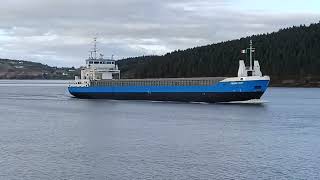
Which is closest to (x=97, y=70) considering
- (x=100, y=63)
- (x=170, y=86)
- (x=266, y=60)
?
(x=100, y=63)

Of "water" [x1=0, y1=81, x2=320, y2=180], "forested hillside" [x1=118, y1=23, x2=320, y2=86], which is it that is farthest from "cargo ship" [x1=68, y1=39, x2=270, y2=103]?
"forested hillside" [x1=118, y1=23, x2=320, y2=86]

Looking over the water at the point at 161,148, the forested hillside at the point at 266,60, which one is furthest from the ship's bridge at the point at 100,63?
the forested hillside at the point at 266,60

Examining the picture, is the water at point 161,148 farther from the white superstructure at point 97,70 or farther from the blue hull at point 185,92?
the white superstructure at point 97,70

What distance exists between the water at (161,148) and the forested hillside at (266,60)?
370 ft

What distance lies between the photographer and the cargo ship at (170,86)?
6844 cm

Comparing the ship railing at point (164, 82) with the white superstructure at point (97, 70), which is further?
the white superstructure at point (97, 70)

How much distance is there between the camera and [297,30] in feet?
655

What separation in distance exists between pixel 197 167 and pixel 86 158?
630 cm

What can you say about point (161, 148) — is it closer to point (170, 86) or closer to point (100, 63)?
point (170, 86)

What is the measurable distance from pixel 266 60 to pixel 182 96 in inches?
3983

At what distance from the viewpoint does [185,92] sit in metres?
75.9

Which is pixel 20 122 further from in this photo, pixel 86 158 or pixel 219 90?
pixel 219 90

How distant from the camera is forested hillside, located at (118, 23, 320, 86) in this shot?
162m

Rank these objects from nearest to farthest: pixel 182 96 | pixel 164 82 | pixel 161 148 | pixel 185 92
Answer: pixel 161 148
pixel 185 92
pixel 182 96
pixel 164 82
